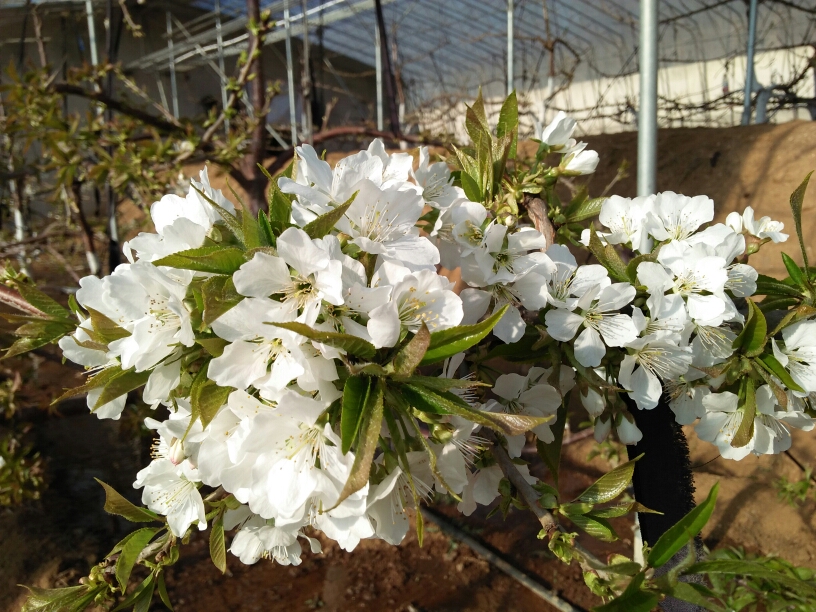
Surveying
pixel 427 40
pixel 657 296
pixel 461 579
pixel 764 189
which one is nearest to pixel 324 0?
pixel 427 40

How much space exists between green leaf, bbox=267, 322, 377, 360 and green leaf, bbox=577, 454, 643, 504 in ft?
0.91

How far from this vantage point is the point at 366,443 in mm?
395

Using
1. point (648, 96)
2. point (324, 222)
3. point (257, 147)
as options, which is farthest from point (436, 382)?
point (257, 147)

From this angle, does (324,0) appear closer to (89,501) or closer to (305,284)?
(89,501)

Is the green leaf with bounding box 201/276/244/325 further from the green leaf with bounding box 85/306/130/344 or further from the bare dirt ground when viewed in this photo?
the bare dirt ground

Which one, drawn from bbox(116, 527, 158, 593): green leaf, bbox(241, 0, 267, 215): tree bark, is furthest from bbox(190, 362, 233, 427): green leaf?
bbox(241, 0, 267, 215): tree bark

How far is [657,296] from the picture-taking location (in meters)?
0.56

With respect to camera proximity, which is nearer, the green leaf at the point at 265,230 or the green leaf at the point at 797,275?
the green leaf at the point at 265,230

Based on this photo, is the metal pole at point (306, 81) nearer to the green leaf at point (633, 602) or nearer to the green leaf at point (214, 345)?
the green leaf at point (214, 345)

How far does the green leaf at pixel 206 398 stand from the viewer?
0.45m

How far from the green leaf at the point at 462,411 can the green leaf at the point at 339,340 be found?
0.05 meters

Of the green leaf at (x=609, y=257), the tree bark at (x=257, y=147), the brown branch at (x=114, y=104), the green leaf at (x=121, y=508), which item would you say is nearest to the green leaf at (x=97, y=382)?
the green leaf at (x=121, y=508)

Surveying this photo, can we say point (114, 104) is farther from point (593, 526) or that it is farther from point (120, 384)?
point (593, 526)

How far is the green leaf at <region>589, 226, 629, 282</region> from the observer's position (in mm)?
601
